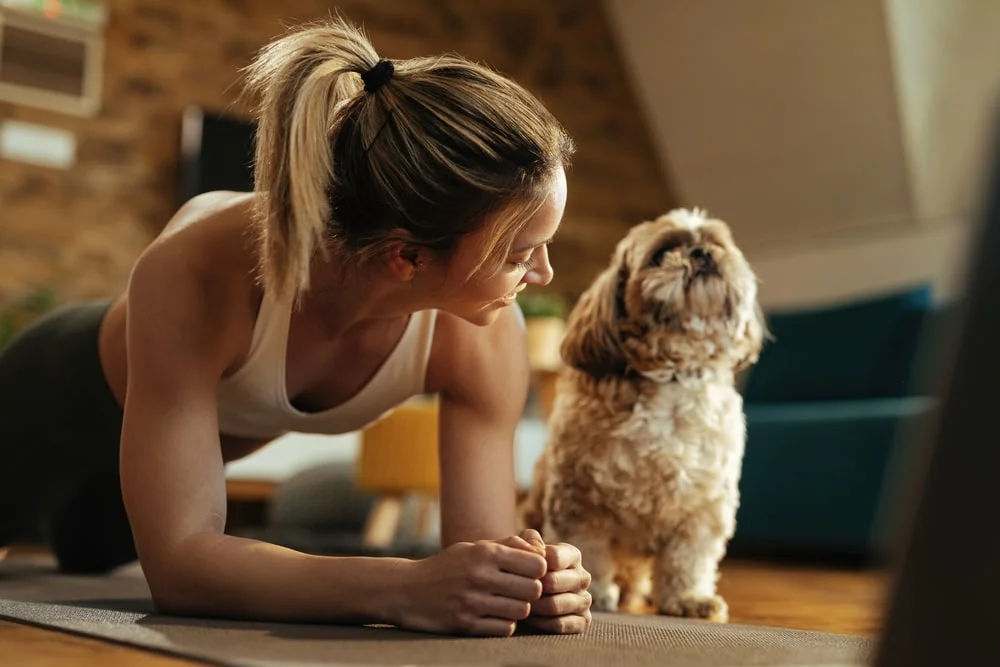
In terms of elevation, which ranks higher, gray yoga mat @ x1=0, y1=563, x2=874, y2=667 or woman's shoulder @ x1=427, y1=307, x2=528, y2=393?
woman's shoulder @ x1=427, y1=307, x2=528, y2=393

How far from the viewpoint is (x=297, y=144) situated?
1144mm

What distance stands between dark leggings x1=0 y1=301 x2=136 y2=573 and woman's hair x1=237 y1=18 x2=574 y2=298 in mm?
619

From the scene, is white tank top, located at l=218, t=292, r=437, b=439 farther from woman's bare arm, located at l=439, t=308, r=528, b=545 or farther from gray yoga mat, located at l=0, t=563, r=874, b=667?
gray yoga mat, located at l=0, t=563, r=874, b=667

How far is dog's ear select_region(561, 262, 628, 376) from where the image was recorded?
1677 millimetres

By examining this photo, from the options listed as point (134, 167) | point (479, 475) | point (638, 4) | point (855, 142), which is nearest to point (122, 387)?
point (479, 475)

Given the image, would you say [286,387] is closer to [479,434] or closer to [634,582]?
[479,434]

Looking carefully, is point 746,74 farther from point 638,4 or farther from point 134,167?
point 134,167

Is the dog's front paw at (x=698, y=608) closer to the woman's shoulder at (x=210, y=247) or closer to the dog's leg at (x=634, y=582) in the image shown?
the dog's leg at (x=634, y=582)

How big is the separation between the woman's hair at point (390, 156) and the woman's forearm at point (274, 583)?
0.29 metres

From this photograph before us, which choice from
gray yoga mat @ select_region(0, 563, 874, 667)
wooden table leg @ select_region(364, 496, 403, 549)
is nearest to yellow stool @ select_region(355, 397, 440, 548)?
wooden table leg @ select_region(364, 496, 403, 549)

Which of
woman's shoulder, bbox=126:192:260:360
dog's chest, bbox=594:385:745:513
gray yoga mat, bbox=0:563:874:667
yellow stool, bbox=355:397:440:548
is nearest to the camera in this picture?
gray yoga mat, bbox=0:563:874:667

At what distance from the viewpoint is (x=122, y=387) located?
65.0 inches

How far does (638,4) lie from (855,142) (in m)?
1.52

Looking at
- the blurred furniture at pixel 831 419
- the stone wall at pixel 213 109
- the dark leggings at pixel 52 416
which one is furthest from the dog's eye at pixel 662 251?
the stone wall at pixel 213 109
